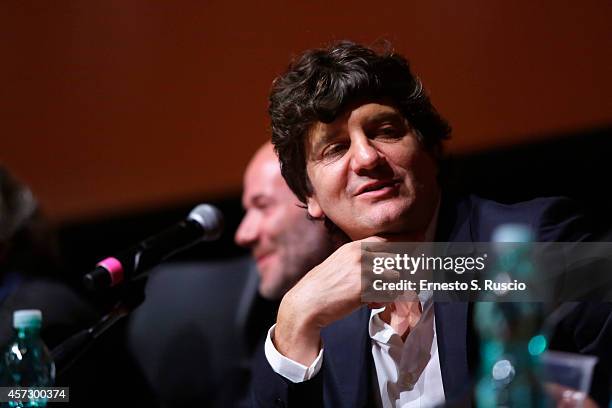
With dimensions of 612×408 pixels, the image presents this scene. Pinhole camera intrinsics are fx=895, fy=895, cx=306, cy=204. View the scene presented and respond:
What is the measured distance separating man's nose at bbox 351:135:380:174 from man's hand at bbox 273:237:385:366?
131 mm

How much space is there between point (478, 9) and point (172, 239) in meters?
0.79

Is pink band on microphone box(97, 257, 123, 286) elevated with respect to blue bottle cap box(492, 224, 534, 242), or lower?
lower

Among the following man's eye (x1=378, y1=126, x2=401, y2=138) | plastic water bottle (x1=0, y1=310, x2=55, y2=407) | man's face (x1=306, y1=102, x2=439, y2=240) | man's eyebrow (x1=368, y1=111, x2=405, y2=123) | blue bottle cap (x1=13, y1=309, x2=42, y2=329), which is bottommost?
plastic water bottle (x1=0, y1=310, x2=55, y2=407)

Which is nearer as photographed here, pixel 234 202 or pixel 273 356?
pixel 273 356

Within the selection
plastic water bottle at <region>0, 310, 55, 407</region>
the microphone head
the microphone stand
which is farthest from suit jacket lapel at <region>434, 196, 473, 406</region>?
plastic water bottle at <region>0, 310, 55, 407</region>

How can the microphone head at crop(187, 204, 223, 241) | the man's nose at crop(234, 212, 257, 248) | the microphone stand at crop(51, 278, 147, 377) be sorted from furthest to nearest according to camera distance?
the man's nose at crop(234, 212, 257, 248)
the microphone head at crop(187, 204, 223, 241)
the microphone stand at crop(51, 278, 147, 377)

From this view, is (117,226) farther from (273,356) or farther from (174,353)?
(273,356)

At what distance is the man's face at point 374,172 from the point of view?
1.58m

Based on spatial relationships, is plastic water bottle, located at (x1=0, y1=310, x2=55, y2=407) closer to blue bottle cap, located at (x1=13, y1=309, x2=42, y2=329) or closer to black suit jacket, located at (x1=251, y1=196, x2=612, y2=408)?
blue bottle cap, located at (x1=13, y1=309, x2=42, y2=329)

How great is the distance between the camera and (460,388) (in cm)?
152

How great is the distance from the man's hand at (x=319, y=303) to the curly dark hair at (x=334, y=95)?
21 cm

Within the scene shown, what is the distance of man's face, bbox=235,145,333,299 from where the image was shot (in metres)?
1.84

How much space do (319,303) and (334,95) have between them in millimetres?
371

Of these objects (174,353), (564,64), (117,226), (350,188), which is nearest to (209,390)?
(174,353)
